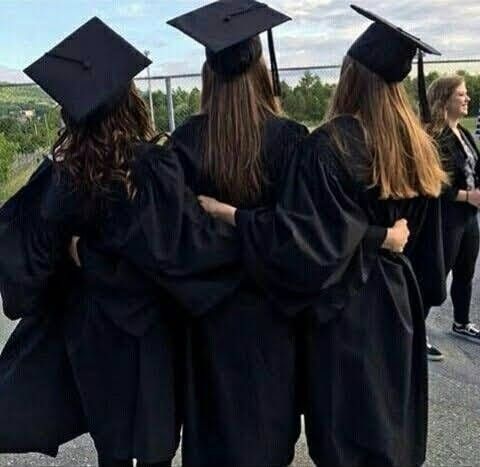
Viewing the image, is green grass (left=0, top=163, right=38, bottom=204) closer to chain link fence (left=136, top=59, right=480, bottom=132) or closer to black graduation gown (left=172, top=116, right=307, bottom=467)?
chain link fence (left=136, top=59, right=480, bottom=132)

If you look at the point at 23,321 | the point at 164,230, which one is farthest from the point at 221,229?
the point at 23,321

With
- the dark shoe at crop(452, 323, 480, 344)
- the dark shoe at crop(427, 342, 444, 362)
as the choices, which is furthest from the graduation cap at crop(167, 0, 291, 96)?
the dark shoe at crop(452, 323, 480, 344)

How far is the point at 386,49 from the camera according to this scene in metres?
2.26

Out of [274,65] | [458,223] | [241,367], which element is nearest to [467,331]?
[458,223]

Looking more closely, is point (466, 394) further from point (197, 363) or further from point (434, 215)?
point (197, 363)

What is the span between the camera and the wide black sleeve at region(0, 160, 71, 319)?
220cm

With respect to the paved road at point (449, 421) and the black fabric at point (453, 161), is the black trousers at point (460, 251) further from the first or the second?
the paved road at point (449, 421)

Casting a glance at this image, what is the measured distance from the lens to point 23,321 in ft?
8.18

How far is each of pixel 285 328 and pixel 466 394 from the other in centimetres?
189

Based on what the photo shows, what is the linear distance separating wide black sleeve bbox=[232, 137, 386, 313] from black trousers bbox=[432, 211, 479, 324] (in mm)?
2179

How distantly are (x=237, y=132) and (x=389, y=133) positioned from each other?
51 cm

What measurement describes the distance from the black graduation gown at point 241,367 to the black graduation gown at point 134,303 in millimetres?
93

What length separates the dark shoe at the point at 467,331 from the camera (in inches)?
177

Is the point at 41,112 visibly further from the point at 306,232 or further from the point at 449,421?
the point at 306,232
